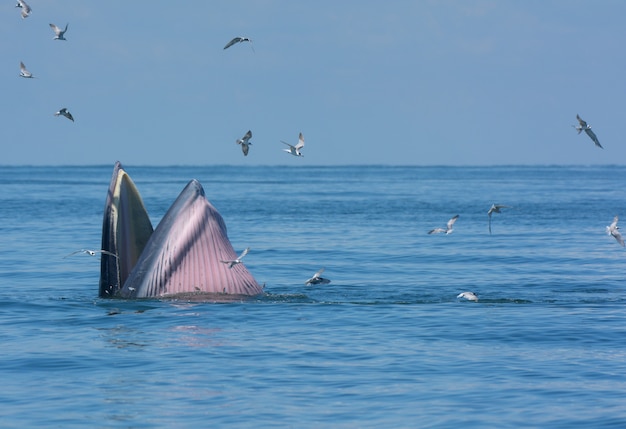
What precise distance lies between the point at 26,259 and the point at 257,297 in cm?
1341

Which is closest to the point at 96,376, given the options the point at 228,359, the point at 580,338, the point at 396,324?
the point at 228,359

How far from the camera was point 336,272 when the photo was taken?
1074 inches

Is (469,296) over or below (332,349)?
over

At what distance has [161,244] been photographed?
16.2 meters

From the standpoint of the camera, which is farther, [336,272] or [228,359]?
[336,272]

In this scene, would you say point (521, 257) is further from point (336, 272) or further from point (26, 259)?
point (26, 259)

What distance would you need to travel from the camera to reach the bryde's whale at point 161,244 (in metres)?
16.3
